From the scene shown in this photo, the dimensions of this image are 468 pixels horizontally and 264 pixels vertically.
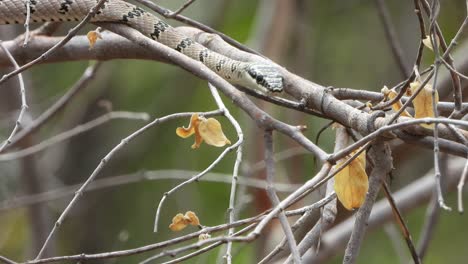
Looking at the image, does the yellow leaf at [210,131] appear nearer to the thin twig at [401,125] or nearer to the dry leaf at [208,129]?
the dry leaf at [208,129]

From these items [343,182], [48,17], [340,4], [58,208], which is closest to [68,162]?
[58,208]

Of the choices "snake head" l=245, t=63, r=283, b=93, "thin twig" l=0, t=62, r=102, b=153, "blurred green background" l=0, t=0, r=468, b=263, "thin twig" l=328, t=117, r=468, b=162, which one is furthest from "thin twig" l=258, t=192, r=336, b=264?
"blurred green background" l=0, t=0, r=468, b=263

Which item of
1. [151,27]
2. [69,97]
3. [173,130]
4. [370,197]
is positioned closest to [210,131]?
[370,197]

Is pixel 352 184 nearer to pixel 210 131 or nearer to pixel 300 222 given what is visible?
pixel 300 222

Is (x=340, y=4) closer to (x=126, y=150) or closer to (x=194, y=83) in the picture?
(x=194, y=83)

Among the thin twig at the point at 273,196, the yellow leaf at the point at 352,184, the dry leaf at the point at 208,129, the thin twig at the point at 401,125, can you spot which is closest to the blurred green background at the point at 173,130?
the dry leaf at the point at 208,129

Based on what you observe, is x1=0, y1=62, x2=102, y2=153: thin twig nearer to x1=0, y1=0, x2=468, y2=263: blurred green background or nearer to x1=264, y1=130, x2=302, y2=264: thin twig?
x1=0, y1=0, x2=468, y2=263: blurred green background

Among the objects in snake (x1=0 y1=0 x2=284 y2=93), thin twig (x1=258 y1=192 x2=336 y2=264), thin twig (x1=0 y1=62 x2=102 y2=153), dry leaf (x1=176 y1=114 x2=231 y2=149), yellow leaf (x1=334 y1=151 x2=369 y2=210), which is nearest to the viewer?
thin twig (x1=258 y1=192 x2=336 y2=264)
